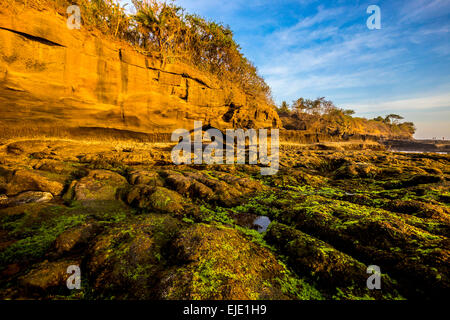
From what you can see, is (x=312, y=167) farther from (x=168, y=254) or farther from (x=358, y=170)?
(x=168, y=254)

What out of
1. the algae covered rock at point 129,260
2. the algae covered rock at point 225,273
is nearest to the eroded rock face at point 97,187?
the algae covered rock at point 129,260

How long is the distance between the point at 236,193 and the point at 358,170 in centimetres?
632

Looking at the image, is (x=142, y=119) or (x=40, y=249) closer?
(x=40, y=249)

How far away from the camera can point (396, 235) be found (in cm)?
271

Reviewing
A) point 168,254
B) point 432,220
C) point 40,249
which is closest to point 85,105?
point 40,249

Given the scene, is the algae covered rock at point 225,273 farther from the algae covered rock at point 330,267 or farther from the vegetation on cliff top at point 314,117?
the vegetation on cliff top at point 314,117

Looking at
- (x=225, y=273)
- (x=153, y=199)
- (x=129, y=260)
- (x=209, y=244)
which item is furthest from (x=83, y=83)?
(x=225, y=273)

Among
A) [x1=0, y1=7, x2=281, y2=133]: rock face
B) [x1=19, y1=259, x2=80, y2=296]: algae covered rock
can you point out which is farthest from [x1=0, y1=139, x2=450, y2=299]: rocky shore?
[x1=0, y1=7, x2=281, y2=133]: rock face

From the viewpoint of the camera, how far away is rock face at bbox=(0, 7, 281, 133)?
24.5ft

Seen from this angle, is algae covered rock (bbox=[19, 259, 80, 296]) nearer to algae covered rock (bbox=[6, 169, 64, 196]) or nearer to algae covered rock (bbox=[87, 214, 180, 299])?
algae covered rock (bbox=[87, 214, 180, 299])

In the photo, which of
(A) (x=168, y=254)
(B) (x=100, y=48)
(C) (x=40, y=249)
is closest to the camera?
(A) (x=168, y=254)

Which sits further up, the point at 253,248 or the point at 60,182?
the point at 60,182

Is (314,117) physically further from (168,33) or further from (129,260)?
(129,260)

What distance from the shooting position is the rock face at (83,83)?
746 cm
